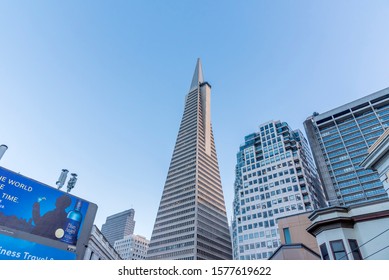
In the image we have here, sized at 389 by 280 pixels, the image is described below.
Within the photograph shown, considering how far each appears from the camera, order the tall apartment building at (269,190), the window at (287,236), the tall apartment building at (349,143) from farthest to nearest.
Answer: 1. the tall apartment building at (349,143)
2. the tall apartment building at (269,190)
3. the window at (287,236)

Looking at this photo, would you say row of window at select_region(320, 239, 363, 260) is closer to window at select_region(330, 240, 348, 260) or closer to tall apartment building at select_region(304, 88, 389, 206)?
window at select_region(330, 240, 348, 260)

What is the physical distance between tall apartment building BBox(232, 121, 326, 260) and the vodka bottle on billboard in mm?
61787

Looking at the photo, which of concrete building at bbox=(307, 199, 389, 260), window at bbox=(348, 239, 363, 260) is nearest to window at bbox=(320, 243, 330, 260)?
concrete building at bbox=(307, 199, 389, 260)

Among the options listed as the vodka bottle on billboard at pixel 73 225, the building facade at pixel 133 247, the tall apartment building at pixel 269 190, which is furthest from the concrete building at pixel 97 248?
the building facade at pixel 133 247

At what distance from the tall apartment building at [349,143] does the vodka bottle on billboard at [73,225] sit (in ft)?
302

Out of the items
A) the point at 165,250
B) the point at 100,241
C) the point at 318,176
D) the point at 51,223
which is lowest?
the point at 51,223

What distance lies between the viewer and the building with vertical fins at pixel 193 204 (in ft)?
379

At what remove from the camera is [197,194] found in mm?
127688

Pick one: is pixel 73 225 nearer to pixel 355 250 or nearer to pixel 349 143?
pixel 355 250

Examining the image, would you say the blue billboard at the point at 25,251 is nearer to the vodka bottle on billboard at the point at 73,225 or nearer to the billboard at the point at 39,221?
the billboard at the point at 39,221

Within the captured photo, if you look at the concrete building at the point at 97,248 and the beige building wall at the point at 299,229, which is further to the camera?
the concrete building at the point at 97,248
